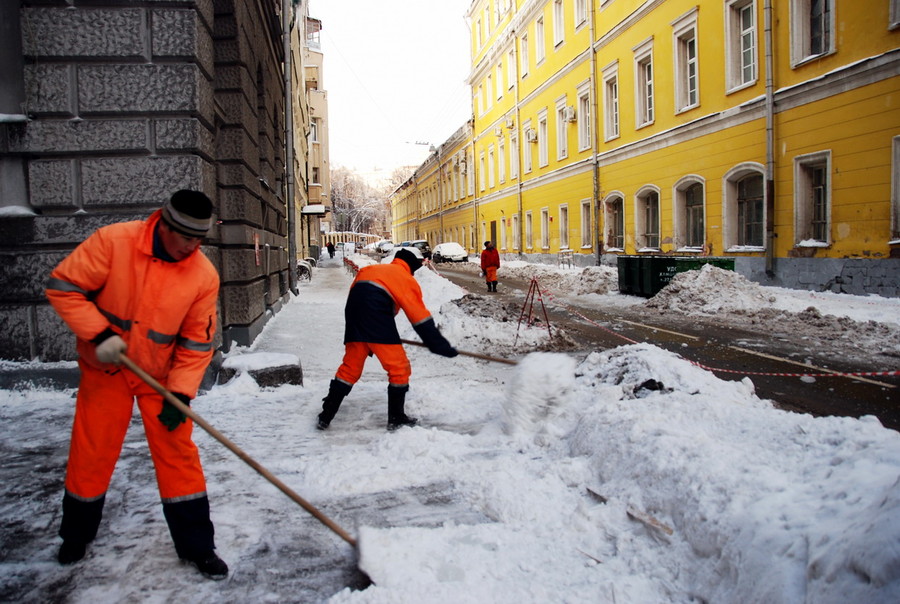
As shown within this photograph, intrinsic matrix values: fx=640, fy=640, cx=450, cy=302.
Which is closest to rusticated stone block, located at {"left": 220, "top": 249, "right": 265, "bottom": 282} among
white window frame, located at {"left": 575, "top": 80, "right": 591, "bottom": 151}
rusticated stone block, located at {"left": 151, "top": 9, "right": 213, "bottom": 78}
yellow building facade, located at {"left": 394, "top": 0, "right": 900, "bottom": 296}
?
rusticated stone block, located at {"left": 151, "top": 9, "right": 213, "bottom": 78}

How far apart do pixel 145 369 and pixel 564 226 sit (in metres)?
27.9

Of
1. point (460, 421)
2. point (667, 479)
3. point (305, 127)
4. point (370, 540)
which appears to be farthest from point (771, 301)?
point (305, 127)

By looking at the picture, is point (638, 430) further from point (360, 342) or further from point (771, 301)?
point (771, 301)

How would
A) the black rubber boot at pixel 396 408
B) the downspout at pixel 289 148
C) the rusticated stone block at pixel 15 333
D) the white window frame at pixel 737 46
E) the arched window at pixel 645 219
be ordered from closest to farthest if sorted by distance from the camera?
1. the black rubber boot at pixel 396 408
2. the rusticated stone block at pixel 15 333
3. the downspout at pixel 289 148
4. the white window frame at pixel 737 46
5. the arched window at pixel 645 219

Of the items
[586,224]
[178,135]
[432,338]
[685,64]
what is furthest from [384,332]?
[586,224]

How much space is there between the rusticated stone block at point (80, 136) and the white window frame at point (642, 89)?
61.5 feet

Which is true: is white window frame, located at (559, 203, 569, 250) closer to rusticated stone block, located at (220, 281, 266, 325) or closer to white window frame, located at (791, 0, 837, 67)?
white window frame, located at (791, 0, 837, 67)

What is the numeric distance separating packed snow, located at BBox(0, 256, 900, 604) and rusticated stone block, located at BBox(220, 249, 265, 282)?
7.86 feet

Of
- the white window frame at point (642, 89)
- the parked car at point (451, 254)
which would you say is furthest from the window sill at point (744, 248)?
the parked car at point (451, 254)

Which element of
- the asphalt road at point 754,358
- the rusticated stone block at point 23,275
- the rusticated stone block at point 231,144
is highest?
the rusticated stone block at point 231,144

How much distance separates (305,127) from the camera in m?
32.9

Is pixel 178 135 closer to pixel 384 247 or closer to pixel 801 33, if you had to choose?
pixel 801 33

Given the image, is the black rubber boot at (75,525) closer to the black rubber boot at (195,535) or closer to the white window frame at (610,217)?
the black rubber boot at (195,535)

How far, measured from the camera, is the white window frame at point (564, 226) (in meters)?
29.3
